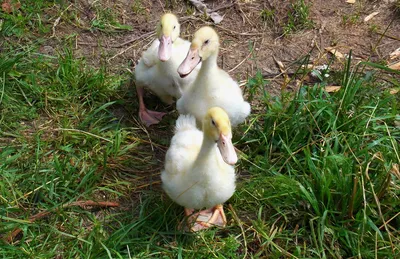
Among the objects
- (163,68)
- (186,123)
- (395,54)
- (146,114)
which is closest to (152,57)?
(163,68)

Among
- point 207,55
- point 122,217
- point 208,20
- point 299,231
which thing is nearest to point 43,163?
point 122,217

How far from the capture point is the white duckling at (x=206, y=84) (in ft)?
10.4

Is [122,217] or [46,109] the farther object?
[46,109]

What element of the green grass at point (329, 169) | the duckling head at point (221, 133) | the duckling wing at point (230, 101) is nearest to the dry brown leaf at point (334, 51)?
the green grass at point (329, 169)

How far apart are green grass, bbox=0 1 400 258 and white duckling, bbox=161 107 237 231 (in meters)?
0.21

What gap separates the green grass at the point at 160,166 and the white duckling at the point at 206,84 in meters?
0.37

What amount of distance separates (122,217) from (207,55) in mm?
1167

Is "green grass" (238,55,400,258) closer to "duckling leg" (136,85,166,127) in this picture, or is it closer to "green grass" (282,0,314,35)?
"duckling leg" (136,85,166,127)

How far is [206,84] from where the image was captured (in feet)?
10.6

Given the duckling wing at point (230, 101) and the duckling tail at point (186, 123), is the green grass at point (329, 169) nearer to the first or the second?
the duckling wing at point (230, 101)

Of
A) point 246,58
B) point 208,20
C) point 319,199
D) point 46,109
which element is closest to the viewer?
point 319,199

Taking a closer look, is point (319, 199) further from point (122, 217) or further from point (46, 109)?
point (46, 109)

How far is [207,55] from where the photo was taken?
3205 mm

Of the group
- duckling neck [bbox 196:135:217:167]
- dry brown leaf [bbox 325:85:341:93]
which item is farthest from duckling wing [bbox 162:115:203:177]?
dry brown leaf [bbox 325:85:341:93]
